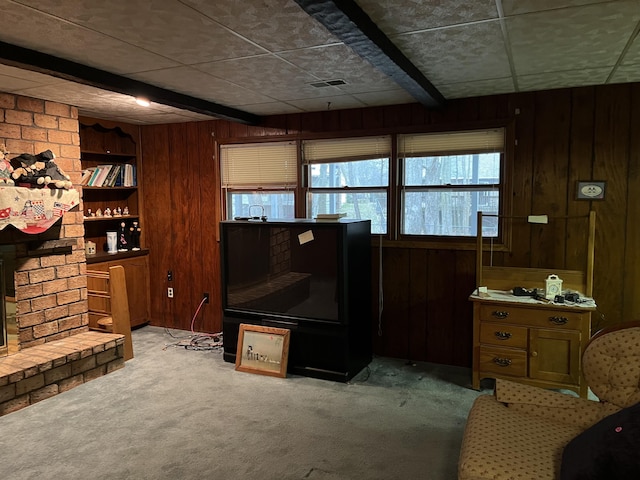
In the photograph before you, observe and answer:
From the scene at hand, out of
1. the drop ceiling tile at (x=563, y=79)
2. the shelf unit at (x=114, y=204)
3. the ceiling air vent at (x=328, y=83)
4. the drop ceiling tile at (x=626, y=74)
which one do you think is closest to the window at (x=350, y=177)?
the ceiling air vent at (x=328, y=83)

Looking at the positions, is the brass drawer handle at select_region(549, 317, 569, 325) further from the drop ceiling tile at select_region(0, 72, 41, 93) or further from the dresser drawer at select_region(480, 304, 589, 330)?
the drop ceiling tile at select_region(0, 72, 41, 93)

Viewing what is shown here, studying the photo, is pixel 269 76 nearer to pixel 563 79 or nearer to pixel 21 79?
pixel 21 79

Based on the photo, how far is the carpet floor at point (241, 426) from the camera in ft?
7.86

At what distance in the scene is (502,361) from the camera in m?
3.21

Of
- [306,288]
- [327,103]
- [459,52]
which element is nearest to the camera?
[459,52]

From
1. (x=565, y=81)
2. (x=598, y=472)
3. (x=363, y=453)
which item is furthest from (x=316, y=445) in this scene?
(x=565, y=81)

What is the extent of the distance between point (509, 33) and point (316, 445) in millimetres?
2377

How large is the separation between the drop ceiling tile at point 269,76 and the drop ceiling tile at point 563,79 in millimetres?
1326

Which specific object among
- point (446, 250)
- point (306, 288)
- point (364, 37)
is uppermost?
point (364, 37)

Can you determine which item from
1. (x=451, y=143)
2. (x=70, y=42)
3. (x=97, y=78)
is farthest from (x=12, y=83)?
(x=451, y=143)

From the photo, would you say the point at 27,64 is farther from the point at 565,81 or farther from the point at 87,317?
the point at 565,81

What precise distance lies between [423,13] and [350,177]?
2.23 m

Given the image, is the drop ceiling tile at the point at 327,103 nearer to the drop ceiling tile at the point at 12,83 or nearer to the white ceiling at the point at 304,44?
the white ceiling at the point at 304,44

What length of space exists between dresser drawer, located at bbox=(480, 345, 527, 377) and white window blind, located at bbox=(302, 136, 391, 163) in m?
1.79
